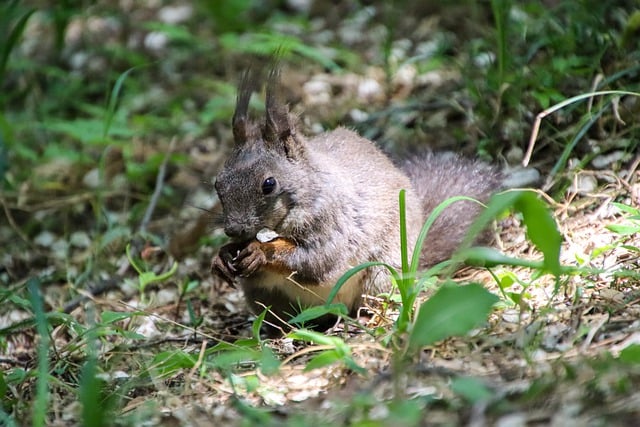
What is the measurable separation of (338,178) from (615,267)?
1244 mm

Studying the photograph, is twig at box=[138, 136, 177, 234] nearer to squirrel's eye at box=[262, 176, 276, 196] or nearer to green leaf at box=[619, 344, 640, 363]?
squirrel's eye at box=[262, 176, 276, 196]

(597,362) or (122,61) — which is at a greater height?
(597,362)

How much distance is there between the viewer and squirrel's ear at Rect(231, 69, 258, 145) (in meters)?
3.76

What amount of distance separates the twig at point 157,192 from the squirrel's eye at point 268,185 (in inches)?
54.7

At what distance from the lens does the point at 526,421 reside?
233cm

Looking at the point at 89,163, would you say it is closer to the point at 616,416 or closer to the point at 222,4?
the point at 222,4

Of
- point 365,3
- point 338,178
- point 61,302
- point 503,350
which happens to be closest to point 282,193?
point 338,178

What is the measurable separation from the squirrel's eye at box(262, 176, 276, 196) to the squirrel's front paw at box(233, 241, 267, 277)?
0.23 metres

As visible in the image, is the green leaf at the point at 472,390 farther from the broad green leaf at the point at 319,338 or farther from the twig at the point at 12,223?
the twig at the point at 12,223

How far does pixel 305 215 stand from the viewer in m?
3.76

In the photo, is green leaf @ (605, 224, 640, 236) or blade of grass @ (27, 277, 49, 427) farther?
green leaf @ (605, 224, 640, 236)

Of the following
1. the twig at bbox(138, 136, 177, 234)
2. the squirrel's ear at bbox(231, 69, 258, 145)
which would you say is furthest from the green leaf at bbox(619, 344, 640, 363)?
the twig at bbox(138, 136, 177, 234)

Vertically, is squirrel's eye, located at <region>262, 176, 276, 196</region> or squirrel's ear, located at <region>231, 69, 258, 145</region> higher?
squirrel's ear, located at <region>231, 69, 258, 145</region>

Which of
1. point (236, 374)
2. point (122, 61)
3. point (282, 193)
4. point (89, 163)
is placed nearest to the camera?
point (236, 374)
